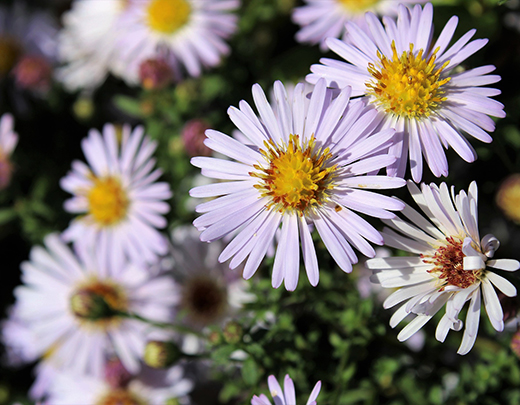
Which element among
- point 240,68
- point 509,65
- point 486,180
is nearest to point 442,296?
point 486,180

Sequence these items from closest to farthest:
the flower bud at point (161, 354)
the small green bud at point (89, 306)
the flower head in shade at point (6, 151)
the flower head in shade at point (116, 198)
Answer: the flower bud at point (161, 354) → the small green bud at point (89, 306) → the flower head in shade at point (116, 198) → the flower head in shade at point (6, 151)

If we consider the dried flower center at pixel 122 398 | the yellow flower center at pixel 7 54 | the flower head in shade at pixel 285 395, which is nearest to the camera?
the flower head in shade at pixel 285 395

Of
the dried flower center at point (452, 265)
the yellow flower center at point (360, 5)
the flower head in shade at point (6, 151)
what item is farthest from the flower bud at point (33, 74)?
the dried flower center at point (452, 265)

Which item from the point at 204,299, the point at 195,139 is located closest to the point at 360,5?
the point at 195,139

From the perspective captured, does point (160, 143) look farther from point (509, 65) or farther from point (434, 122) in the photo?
point (509, 65)

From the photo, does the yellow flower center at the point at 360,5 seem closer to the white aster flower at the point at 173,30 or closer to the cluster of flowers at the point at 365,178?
the cluster of flowers at the point at 365,178

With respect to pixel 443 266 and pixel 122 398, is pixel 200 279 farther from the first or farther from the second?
pixel 443 266

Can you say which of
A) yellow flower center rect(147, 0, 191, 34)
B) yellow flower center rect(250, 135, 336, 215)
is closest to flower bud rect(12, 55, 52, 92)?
Result: yellow flower center rect(147, 0, 191, 34)
